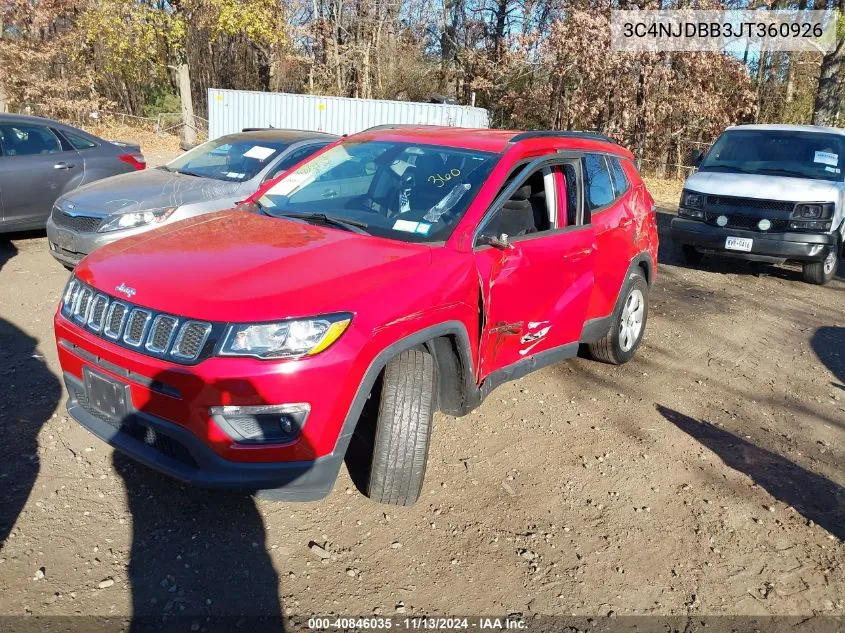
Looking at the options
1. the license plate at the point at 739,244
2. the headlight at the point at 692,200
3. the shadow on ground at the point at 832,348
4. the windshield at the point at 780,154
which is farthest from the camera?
the headlight at the point at 692,200

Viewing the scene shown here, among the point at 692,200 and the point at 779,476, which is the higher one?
the point at 692,200

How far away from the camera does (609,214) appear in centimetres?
507

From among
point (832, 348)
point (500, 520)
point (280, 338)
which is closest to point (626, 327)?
point (832, 348)

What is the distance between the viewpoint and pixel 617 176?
544cm

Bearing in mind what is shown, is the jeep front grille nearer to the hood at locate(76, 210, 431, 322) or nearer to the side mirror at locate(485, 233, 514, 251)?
the hood at locate(76, 210, 431, 322)

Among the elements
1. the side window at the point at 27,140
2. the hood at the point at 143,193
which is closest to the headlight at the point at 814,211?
the hood at the point at 143,193

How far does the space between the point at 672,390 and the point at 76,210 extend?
5.47 m

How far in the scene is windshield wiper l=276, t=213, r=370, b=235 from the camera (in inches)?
149

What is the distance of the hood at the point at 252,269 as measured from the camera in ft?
9.62

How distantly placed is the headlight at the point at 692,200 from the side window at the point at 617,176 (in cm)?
400

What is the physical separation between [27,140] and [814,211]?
9.30 metres

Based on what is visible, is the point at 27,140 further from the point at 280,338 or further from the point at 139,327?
the point at 280,338

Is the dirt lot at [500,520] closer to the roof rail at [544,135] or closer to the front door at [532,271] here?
the front door at [532,271]

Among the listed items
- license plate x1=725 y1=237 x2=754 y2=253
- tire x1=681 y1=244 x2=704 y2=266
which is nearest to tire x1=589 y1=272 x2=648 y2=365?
license plate x1=725 y1=237 x2=754 y2=253
